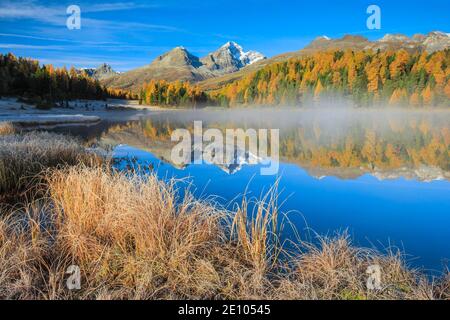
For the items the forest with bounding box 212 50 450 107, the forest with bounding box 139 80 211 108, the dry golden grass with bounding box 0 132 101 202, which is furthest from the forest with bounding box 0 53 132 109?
the dry golden grass with bounding box 0 132 101 202

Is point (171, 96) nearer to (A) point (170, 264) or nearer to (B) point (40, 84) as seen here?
(B) point (40, 84)

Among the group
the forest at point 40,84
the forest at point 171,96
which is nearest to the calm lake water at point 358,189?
the forest at point 40,84

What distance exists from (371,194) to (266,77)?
133781mm

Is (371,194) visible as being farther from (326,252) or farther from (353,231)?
(326,252)

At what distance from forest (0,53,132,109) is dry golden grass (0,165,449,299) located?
62.4 m

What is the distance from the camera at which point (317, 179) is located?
1351cm

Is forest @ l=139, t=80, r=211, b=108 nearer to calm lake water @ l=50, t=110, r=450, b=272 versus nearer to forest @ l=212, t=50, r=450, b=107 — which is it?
forest @ l=212, t=50, r=450, b=107

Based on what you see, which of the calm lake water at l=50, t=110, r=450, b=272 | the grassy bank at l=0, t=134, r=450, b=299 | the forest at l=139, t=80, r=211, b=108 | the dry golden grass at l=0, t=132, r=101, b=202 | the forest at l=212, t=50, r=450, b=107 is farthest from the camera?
the forest at l=139, t=80, r=211, b=108

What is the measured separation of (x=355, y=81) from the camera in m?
99.9

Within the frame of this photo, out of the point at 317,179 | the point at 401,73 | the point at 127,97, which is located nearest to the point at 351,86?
the point at 401,73

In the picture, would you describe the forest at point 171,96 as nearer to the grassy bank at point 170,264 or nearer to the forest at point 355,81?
the forest at point 355,81

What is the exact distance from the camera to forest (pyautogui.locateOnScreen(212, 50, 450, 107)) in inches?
3344

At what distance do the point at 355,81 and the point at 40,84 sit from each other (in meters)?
81.3

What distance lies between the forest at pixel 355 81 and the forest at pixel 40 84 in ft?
159
